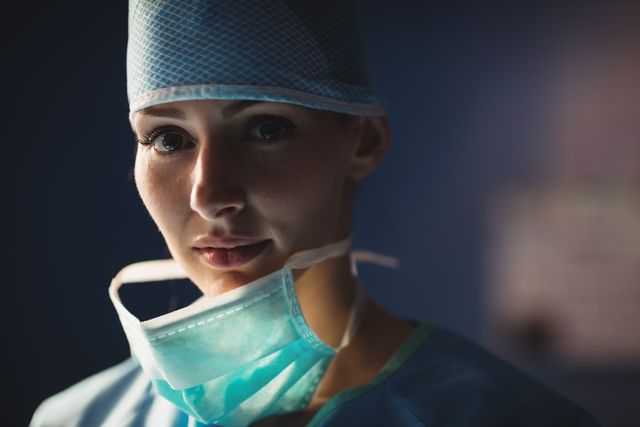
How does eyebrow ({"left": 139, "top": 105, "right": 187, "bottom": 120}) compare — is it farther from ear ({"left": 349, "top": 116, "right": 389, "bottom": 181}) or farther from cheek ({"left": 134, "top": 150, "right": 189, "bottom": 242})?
ear ({"left": 349, "top": 116, "right": 389, "bottom": 181})

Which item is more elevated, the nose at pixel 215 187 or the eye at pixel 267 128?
the eye at pixel 267 128

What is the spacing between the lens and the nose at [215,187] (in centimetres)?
83

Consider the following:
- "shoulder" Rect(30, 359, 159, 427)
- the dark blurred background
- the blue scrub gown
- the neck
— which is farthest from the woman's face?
the dark blurred background

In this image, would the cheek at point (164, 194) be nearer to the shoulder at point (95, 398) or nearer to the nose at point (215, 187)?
the nose at point (215, 187)

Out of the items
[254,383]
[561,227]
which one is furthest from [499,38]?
[254,383]

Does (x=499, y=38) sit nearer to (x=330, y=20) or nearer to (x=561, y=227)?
(x=561, y=227)

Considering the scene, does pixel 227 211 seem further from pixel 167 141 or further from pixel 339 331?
pixel 339 331

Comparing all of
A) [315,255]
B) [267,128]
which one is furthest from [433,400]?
[267,128]

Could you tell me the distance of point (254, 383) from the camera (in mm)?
961

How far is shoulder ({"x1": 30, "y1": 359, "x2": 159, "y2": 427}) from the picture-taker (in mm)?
1170

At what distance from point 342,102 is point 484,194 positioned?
153cm

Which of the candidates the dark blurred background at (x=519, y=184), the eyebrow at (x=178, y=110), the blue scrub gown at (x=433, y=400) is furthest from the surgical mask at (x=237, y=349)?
the dark blurred background at (x=519, y=184)

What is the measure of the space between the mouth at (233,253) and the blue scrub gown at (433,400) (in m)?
0.30

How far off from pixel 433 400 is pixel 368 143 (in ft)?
1.58
